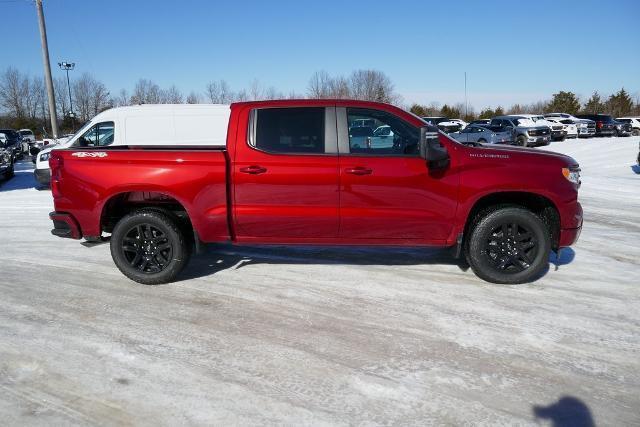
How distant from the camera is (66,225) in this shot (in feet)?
16.4

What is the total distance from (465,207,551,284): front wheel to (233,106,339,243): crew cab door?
1.53 metres

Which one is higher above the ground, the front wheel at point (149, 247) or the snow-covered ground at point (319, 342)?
the front wheel at point (149, 247)

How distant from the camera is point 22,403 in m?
2.90

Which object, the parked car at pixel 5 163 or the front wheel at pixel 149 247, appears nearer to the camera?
the front wheel at pixel 149 247

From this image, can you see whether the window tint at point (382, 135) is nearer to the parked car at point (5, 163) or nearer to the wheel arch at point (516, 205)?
the wheel arch at point (516, 205)

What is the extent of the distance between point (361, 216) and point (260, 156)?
118 centimetres

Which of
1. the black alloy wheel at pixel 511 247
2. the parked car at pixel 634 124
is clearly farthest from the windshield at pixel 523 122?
the black alloy wheel at pixel 511 247

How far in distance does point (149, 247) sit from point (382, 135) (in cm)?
275

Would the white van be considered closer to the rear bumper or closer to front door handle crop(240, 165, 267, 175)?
the rear bumper

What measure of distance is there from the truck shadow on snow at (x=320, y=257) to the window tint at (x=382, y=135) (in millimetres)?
1577

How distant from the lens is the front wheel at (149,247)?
4.93 m

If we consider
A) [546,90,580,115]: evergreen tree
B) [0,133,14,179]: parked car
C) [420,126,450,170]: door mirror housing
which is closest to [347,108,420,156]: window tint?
[420,126,450,170]: door mirror housing

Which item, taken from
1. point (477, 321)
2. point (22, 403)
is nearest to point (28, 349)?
point (22, 403)

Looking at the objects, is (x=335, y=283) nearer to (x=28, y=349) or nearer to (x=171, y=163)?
(x=171, y=163)
